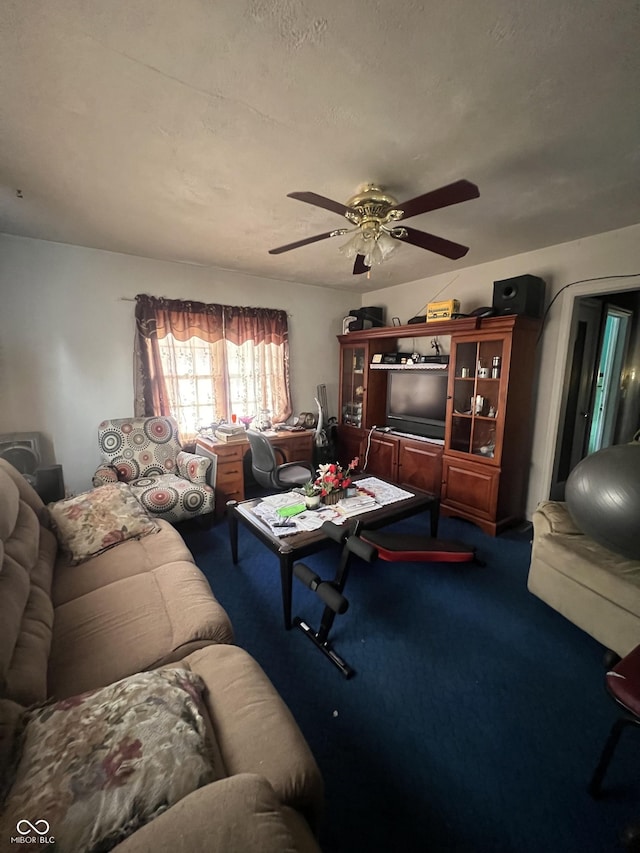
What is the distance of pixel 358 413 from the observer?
4.21 metres

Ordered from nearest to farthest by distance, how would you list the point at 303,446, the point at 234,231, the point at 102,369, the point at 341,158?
1. the point at 341,158
2. the point at 234,231
3. the point at 102,369
4. the point at 303,446

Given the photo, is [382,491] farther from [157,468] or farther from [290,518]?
[157,468]

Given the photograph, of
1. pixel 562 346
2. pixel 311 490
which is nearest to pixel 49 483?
pixel 311 490

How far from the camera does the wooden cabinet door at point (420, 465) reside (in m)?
3.27

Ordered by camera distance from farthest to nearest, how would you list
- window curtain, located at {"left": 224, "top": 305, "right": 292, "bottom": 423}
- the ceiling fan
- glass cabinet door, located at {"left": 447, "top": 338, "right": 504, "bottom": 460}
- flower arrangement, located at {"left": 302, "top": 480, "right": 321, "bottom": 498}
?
window curtain, located at {"left": 224, "top": 305, "right": 292, "bottom": 423} < glass cabinet door, located at {"left": 447, "top": 338, "right": 504, "bottom": 460} < flower arrangement, located at {"left": 302, "top": 480, "right": 321, "bottom": 498} < the ceiling fan

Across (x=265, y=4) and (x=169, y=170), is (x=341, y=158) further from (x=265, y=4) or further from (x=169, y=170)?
(x=169, y=170)

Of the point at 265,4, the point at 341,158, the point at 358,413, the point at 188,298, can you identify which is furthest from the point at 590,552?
the point at 188,298

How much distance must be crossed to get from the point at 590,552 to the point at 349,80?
2259mm

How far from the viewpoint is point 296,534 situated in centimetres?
193

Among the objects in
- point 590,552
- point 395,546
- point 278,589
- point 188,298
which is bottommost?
point 278,589

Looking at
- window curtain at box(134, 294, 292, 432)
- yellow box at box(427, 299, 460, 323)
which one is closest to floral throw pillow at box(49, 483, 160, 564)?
window curtain at box(134, 294, 292, 432)

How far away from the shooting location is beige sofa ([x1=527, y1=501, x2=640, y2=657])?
1.54 metres

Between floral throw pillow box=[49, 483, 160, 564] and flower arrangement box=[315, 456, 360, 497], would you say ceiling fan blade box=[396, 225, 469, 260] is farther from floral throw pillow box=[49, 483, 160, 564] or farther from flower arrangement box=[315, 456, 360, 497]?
floral throw pillow box=[49, 483, 160, 564]

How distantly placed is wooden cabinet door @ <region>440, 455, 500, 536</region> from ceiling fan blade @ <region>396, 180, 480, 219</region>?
6.85 feet
